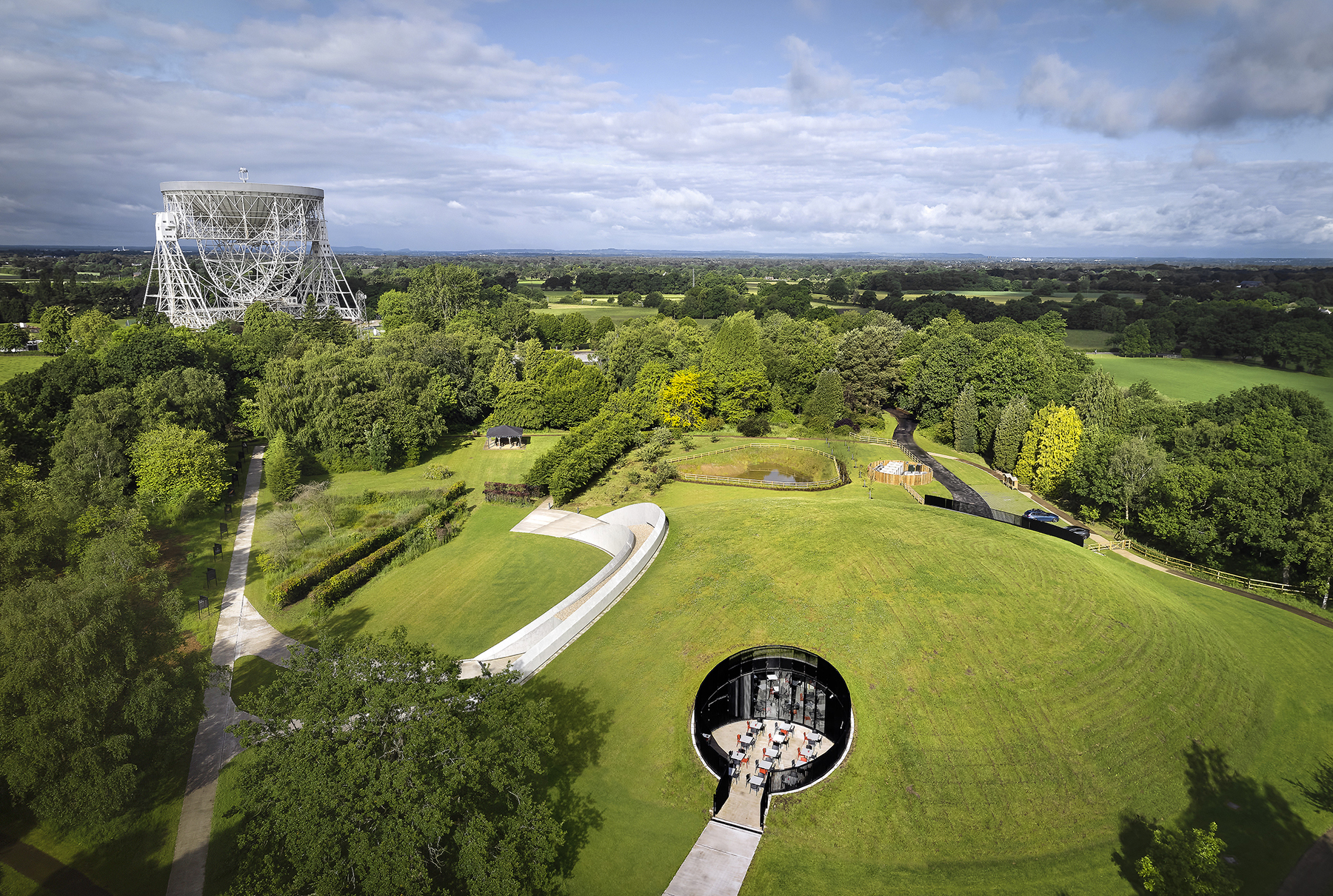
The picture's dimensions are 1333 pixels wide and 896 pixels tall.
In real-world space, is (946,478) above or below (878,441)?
Result: below

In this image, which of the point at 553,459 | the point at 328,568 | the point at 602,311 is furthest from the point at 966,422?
the point at 602,311

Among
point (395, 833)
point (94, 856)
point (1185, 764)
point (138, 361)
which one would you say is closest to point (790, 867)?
point (395, 833)

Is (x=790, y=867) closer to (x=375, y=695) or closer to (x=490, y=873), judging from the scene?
(x=490, y=873)

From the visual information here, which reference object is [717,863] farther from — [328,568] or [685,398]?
[685,398]

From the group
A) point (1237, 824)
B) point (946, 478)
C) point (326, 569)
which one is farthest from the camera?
point (946, 478)

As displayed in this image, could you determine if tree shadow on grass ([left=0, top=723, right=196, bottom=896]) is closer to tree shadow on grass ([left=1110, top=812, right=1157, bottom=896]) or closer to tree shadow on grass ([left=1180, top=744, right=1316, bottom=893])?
tree shadow on grass ([left=1110, top=812, right=1157, bottom=896])

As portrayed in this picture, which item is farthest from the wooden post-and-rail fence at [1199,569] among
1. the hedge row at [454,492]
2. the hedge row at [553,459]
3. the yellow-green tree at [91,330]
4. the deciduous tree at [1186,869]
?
the yellow-green tree at [91,330]

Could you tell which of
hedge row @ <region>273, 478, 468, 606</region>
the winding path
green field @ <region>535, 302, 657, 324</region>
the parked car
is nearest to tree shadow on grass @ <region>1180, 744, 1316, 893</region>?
the winding path
